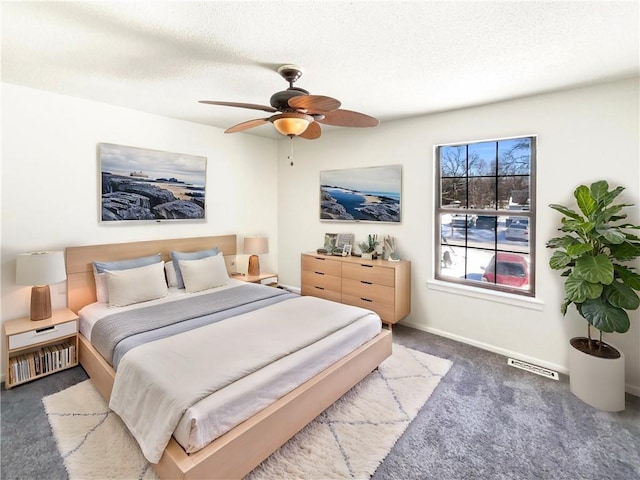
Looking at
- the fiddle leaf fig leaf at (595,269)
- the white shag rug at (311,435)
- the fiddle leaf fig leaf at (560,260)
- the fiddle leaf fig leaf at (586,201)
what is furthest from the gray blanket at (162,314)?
the fiddle leaf fig leaf at (586,201)

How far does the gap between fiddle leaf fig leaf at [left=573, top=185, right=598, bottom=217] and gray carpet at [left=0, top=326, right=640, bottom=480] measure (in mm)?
1475

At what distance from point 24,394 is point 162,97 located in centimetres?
279

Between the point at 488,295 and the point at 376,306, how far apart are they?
119 centimetres

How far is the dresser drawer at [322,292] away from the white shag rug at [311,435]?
1377 mm

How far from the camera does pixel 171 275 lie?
365 cm

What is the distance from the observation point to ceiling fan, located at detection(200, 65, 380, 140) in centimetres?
194

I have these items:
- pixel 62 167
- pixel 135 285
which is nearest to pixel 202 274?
pixel 135 285

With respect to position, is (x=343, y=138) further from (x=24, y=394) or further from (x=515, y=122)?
(x=24, y=394)

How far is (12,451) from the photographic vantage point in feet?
6.39

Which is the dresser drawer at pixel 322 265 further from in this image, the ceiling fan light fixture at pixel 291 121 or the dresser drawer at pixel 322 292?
the ceiling fan light fixture at pixel 291 121

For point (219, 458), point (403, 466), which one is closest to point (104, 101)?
point (219, 458)

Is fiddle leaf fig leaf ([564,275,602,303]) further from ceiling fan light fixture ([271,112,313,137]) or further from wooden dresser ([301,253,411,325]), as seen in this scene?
ceiling fan light fixture ([271,112,313,137])

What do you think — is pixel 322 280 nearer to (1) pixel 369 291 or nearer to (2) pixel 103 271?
(1) pixel 369 291

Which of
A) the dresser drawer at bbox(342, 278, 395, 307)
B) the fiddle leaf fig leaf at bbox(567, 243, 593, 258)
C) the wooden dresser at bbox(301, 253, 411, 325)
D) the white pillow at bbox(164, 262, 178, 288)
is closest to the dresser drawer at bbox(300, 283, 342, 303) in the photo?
the wooden dresser at bbox(301, 253, 411, 325)
